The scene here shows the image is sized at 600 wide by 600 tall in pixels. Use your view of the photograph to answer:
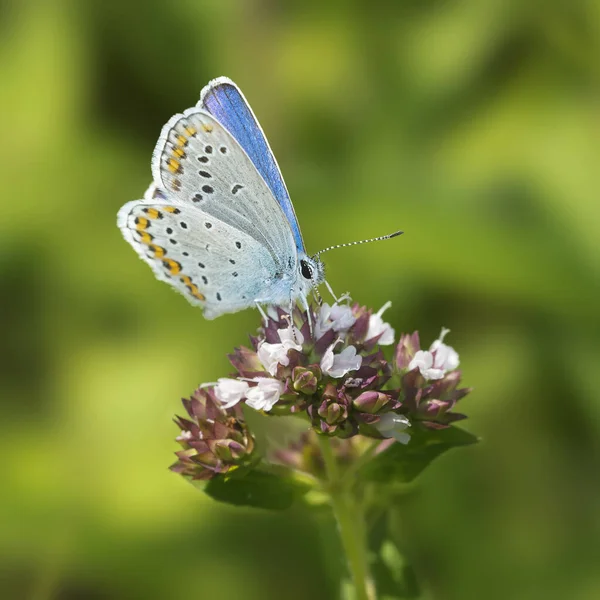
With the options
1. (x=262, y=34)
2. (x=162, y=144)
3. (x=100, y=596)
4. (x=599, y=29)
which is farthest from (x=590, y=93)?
(x=100, y=596)

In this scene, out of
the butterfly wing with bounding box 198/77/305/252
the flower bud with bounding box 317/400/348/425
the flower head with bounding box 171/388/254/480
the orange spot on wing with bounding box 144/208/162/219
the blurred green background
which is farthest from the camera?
the blurred green background

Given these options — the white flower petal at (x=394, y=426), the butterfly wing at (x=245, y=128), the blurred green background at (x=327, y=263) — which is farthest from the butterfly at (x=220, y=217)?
the blurred green background at (x=327, y=263)

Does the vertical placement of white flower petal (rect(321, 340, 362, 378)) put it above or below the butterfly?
below

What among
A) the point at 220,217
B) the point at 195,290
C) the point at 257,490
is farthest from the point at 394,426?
the point at 220,217

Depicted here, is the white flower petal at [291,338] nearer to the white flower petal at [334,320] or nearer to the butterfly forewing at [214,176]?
the white flower petal at [334,320]

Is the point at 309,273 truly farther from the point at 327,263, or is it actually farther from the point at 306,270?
the point at 327,263

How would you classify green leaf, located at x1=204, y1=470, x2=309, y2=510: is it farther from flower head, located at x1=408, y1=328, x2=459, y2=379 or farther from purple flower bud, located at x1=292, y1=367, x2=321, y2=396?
flower head, located at x1=408, y1=328, x2=459, y2=379

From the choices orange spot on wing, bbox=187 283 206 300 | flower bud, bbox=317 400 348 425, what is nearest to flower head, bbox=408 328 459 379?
flower bud, bbox=317 400 348 425
